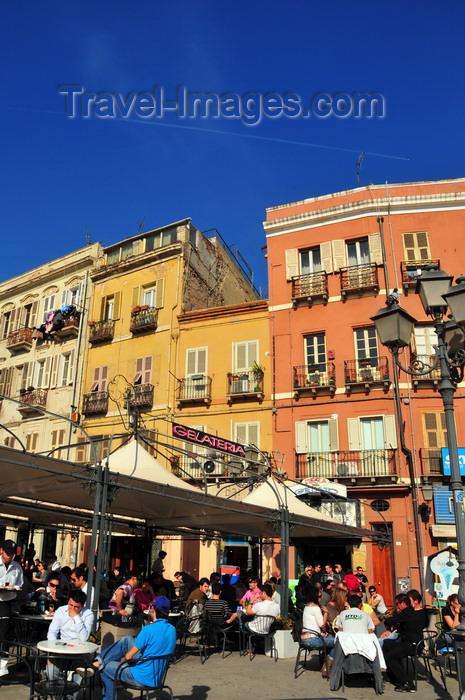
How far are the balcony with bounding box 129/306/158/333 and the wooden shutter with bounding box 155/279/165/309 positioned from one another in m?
0.33

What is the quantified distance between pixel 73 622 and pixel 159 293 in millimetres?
22337

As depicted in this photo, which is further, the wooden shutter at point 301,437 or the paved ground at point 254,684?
the wooden shutter at point 301,437

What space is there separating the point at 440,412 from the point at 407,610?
13.7 m

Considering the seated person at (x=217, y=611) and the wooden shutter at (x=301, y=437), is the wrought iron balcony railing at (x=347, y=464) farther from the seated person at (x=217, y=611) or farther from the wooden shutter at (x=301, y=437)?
the seated person at (x=217, y=611)

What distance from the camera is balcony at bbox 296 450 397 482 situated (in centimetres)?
2103

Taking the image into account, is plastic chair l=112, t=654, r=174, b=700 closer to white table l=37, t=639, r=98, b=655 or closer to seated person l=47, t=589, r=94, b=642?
white table l=37, t=639, r=98, b=655

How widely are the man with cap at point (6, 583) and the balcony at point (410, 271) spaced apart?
18.8m

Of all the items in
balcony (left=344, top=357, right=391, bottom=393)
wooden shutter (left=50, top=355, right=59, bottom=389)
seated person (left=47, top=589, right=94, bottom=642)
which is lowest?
seated person (left=47, top=589, right=94, bottom=642)

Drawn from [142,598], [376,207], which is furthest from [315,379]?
[142,598]

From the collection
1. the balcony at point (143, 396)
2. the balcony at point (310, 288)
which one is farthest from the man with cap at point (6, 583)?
the balcony at point (310, 288)

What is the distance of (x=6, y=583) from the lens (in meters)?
8.11

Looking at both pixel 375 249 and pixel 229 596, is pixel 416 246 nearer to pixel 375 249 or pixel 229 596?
pixel 375 249

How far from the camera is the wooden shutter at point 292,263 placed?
25453 mm

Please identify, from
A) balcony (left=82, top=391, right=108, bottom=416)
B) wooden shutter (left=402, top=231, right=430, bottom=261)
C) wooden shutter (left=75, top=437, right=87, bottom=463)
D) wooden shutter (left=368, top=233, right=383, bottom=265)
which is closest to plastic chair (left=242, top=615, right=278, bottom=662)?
wooden shutter (left=368, top=233, right=383, bottom=265)
